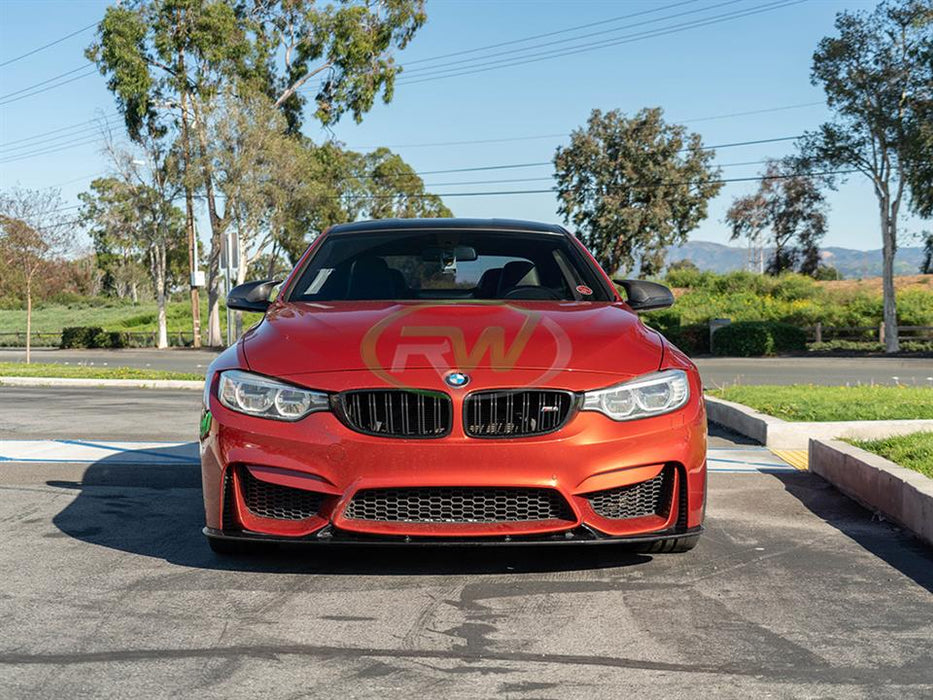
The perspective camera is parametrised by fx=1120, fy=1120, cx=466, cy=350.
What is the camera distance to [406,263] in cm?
606

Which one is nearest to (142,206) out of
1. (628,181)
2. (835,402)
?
(628,181)

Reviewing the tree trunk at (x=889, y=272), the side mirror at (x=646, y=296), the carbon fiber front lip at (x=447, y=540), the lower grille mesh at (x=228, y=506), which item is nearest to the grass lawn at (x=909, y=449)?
the side mirror at (x=646, y=296)

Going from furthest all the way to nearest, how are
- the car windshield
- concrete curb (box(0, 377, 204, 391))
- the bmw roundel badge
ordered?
concrete curb (box(0, 377, 204, 391))
the car windshield
the bmw roundel badge

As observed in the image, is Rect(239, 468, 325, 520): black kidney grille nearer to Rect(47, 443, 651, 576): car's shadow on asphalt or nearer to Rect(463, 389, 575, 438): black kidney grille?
Rect(47, 443, 651, 576): car's shadow on asphalt

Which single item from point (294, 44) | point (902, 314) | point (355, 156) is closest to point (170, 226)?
point (294, 44)

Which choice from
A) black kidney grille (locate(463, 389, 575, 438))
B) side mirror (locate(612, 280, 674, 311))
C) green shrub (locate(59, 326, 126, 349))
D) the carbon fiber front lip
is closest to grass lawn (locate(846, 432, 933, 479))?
side mirror (locate(612, 280, 674, 311))

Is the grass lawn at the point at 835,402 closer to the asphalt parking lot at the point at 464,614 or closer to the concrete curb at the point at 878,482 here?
the concrete curb at the point at 878,482

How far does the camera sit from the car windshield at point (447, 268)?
18.9 ft

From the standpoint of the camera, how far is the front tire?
15.6ft

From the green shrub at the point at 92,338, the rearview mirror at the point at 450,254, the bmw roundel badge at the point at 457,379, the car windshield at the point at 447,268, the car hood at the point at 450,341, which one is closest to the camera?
the bmw roundel badge at the point at 457,379

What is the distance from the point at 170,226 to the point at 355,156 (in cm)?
2508

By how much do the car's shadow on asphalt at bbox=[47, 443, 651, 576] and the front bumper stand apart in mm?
159

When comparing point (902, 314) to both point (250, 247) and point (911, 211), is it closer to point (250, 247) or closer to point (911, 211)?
point (911, 211)

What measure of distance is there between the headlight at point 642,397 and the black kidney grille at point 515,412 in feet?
0.36
